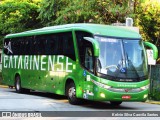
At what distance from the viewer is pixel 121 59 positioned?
53.8 feet

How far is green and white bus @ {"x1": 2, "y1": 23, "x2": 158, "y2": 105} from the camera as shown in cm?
1609

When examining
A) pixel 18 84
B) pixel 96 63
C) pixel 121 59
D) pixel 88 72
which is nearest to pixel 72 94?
pixel 88 72

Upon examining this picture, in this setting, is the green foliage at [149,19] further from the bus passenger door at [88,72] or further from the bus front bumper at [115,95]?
the bus front bumper at [115,95]

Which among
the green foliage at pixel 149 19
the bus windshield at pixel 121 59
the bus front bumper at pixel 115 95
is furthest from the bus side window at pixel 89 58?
the green foliage at pixel 149 19

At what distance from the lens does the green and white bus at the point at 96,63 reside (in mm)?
16094

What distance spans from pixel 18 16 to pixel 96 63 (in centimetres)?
2140

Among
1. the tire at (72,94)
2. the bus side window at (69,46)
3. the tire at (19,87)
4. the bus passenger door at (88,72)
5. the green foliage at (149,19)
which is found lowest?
the tire at (19,87)

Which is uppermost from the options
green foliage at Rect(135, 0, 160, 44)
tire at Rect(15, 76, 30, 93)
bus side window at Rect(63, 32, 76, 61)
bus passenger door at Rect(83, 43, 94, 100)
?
green foliage at Rect(135, 0, 160, 44)

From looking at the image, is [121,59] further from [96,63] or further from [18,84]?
[18,84]

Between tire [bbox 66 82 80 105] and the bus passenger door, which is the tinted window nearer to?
the bus passenger door

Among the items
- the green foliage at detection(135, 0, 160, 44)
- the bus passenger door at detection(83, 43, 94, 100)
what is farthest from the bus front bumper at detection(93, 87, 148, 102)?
the green foliage at detection(135, 0, 160, 44)

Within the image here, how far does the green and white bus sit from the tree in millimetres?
15628

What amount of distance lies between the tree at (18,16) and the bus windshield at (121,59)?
66.2 feet

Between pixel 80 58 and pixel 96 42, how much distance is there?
1623 mm
